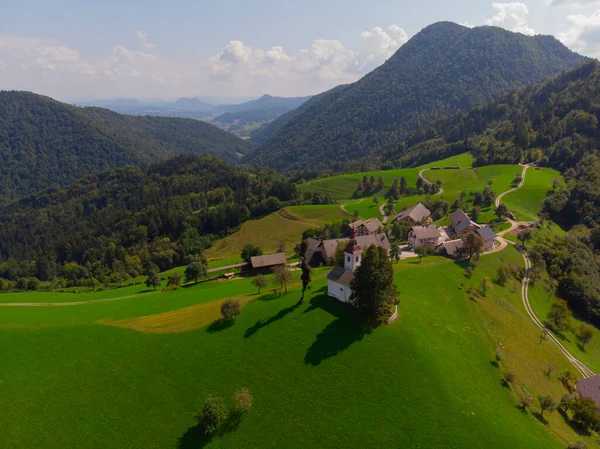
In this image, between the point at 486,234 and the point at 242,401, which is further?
the point at 486,234

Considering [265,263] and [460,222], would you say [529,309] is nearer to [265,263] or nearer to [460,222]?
[460,222]

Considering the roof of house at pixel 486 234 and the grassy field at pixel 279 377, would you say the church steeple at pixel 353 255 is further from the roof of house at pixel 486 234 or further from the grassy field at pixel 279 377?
the roof of house at pixel 486 234

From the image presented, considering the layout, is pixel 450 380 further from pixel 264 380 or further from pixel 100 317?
pixel 100 317

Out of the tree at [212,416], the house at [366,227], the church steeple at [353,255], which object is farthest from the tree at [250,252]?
the tree at [212,416]

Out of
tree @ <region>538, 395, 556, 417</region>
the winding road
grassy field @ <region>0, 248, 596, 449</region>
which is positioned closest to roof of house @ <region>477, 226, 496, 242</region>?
the winding road

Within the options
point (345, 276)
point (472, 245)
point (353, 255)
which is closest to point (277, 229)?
point (472, 245)

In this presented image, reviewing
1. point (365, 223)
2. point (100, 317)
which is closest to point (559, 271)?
point (365, 223)
